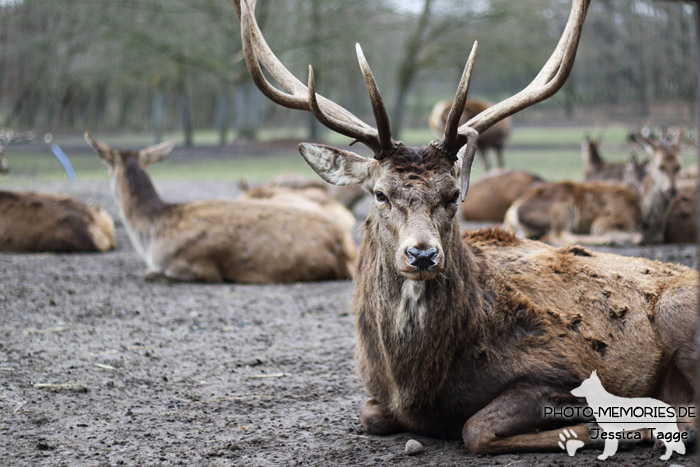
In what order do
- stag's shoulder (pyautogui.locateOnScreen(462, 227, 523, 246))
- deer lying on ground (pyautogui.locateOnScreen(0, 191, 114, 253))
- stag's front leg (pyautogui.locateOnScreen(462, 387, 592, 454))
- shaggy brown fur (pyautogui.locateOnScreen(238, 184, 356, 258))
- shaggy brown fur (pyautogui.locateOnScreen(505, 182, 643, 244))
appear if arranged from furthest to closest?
shaggy brown fur (pyautogui.locateOnScreen(505, 182, 643, 244)) < shaggy brown fur (pyautogui.locateOnScreen(238, 184, 356, 258)) < deer lying on ground (pyautogui.locateOnScreen(0, 191, 114, 253)) < stag's shoulder (pyautogui.locateOnScreen(462, 227, 523, 246)) < stag's front leg (pyautogui.locateOnScreen(462, 387, 592, 454))

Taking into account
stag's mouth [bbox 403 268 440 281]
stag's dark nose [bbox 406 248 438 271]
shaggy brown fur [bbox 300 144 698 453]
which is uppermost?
stag's dark nose [bbox 406 248 438 271]

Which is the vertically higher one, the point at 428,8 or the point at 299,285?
the point at 428,8

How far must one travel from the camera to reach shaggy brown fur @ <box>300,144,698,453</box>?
12.8 ft

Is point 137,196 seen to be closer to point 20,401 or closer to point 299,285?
point 299,285

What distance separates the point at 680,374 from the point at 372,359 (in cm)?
165

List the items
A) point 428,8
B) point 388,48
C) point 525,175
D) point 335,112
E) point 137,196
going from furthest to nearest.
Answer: point 388,48 → point 428,8 → point 525,175 → point 137,196 → point 335,112

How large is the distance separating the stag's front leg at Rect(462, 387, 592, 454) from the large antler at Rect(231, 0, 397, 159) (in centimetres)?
140

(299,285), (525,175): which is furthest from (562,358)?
(525,175)

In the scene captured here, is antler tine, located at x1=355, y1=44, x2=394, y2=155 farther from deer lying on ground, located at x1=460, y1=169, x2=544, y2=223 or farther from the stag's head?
deer lying on ground, located at x1=460, y1=169, x2=544, y2=223

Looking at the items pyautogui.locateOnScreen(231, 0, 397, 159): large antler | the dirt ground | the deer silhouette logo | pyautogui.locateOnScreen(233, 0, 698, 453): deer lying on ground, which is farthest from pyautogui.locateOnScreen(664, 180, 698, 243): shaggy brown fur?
pyautogui.locateOnScreen(231, 0, 397, 159): large antler

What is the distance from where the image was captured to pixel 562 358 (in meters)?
4.04

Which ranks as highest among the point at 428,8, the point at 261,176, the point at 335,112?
the point at 428,8

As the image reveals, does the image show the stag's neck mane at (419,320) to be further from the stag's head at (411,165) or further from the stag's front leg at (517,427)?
the stag's front leg at (517,427)

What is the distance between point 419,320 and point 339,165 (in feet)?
3.23
